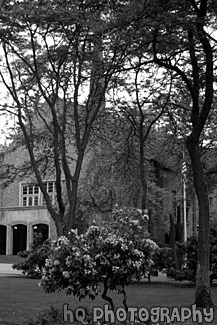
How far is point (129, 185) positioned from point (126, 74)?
10097mm

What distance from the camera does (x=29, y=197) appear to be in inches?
2068

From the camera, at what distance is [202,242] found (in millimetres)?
14023

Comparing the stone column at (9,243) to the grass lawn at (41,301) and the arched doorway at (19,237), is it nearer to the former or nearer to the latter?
the arched doorway at (19,237)

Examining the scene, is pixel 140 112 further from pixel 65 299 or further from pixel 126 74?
pixel 65 299

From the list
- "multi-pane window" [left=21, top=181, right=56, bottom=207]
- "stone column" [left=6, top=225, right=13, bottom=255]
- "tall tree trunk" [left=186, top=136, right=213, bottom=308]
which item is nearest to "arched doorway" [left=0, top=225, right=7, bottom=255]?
"stone column" [left=6, top=225, right=13, bottom=255]

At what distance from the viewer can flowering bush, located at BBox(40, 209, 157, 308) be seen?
8.81 meters

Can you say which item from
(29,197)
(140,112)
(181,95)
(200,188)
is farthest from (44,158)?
(29,197)

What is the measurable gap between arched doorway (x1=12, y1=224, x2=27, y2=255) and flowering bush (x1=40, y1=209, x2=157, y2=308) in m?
43.4

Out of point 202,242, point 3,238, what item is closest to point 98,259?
point 202,242

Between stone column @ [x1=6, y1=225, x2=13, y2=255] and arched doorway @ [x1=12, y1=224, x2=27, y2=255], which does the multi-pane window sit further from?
stone column @ [x1=6, y1=225, x2=13, y2=255]

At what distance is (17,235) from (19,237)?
0.28 m

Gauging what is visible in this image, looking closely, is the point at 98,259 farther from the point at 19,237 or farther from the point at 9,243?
the point at 19,237

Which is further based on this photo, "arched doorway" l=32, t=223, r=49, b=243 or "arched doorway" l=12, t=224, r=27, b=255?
"arched doorway" l=12, t=224, r=27, b=255

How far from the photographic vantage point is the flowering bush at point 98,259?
8812 millimetres
